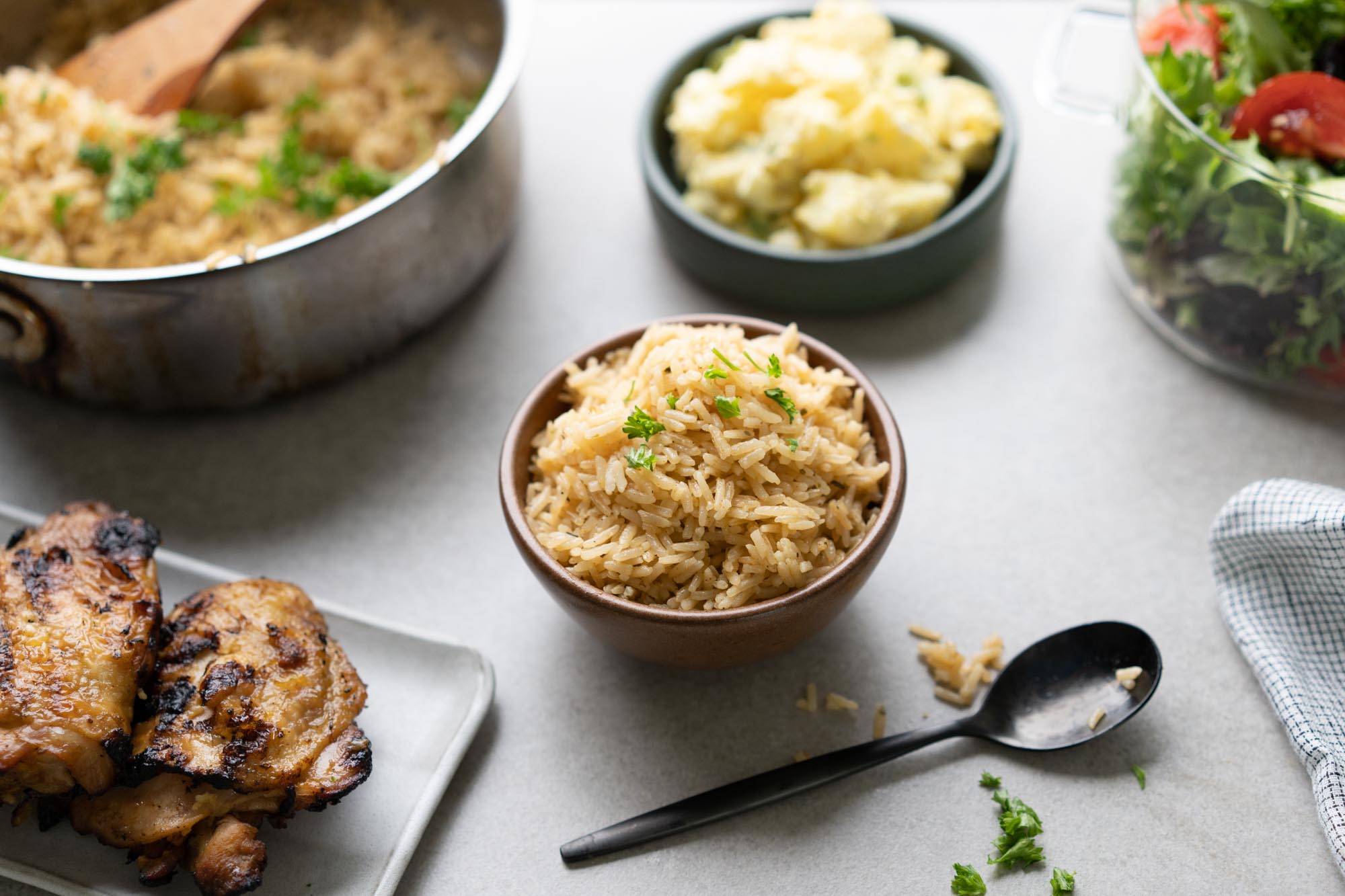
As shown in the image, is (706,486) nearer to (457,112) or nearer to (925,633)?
(925,633)

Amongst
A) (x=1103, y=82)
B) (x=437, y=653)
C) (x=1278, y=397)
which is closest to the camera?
(x=437, y=653)

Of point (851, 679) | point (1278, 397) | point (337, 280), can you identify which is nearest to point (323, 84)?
point (337, 280)

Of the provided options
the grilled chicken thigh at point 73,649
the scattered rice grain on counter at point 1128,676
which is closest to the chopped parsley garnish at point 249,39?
the grilled chicken thigh at point 73,649

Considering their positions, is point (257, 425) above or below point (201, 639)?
below

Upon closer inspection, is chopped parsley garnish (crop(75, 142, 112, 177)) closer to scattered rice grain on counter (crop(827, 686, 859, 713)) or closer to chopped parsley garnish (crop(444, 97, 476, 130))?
chopped parsley garnish (crop(444, 97, 476, 130))

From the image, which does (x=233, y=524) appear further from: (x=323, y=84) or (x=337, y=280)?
(x=323, y=84)

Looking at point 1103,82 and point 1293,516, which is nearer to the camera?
point 1293,516

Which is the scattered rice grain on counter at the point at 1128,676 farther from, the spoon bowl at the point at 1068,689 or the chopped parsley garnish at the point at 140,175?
the chopped parsley garnish at the point at 140,175
